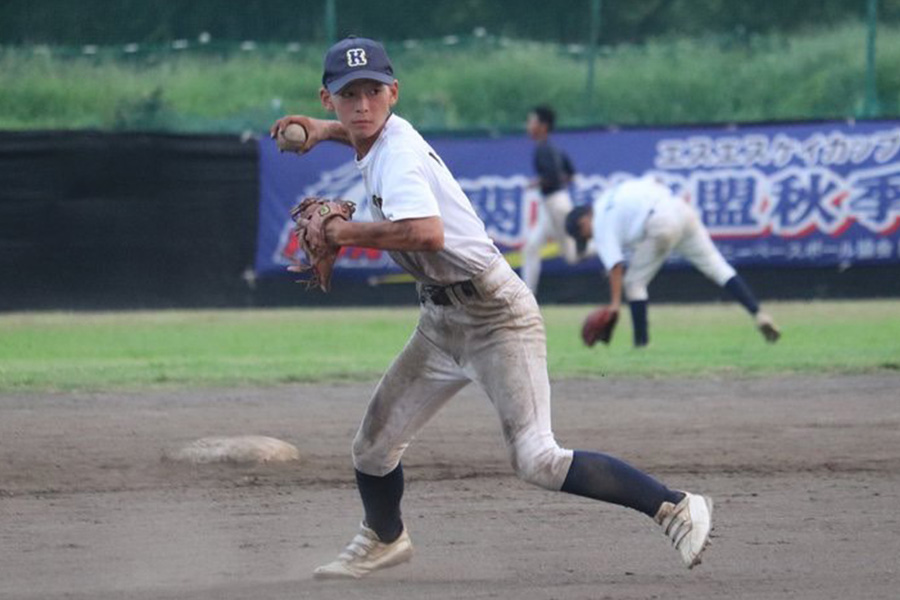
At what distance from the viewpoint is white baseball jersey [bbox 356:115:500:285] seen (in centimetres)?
570

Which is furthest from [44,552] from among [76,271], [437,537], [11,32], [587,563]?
[11,32]

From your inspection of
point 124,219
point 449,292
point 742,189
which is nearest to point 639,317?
point 742,189

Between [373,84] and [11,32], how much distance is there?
18071mm

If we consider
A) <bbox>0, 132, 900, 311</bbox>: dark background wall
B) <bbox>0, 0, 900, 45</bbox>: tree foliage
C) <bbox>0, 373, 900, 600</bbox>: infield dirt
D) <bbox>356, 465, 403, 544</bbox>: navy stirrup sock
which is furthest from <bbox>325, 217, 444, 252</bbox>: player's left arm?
<bbox>0, 0, 900, 45</bbox>: tree foliage

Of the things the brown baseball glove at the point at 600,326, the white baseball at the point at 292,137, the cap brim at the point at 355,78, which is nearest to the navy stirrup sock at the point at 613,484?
the cap brim at the point at 355,78

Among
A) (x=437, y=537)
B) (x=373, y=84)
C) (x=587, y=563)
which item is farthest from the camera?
(x=437, y=537)

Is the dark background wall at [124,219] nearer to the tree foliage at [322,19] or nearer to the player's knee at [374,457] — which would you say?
the tree foliage at [322,19]

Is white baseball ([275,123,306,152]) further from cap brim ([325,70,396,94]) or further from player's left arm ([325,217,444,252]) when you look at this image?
player's left arm ([325,217,444,252])

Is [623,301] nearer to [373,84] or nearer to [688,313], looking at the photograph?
[688,313]

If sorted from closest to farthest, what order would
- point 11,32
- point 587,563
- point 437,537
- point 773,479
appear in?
point 587,563 → point 437,537 → point 773,479 → point 11,32

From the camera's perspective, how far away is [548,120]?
59.8ft

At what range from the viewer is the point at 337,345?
1536 cm

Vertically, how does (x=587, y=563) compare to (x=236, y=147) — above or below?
below

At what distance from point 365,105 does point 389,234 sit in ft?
1.77
